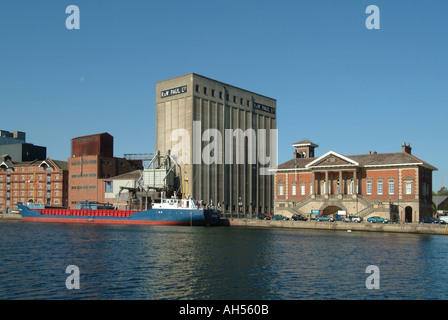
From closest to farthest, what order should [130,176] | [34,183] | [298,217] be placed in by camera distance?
[298,217] < [130,176] < [34,183]

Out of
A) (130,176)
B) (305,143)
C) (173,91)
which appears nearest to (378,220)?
(305,143)

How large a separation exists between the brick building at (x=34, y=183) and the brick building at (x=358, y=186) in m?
70.0

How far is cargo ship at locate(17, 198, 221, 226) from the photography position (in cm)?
9769

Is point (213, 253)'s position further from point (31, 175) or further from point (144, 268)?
point (31, 175)

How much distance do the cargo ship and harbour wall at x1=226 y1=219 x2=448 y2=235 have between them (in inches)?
387

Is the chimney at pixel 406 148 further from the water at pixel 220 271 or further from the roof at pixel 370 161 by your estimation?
the water at pixel 220 271

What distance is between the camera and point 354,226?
84.2 meters

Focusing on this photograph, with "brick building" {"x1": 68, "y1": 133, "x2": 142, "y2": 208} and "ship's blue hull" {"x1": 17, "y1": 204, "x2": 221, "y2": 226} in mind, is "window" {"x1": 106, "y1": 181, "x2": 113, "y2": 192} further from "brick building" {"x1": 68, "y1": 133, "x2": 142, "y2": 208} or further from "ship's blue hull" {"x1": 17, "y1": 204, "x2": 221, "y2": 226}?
"ship's blue hull" {"x1": 17, "y1": 204, "x2": 221, "y2": 226}

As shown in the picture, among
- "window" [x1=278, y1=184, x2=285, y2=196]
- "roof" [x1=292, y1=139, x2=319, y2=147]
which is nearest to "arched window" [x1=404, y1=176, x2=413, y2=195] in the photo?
"window" [x1=278, y1=184, x2=285, y2=196]

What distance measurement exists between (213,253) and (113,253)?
9.24 metres

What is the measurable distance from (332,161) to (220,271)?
72.6 m

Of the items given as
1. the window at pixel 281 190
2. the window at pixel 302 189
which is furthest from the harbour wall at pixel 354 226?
the window at pixel 302 189

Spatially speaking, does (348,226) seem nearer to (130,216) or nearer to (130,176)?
(130,216)
